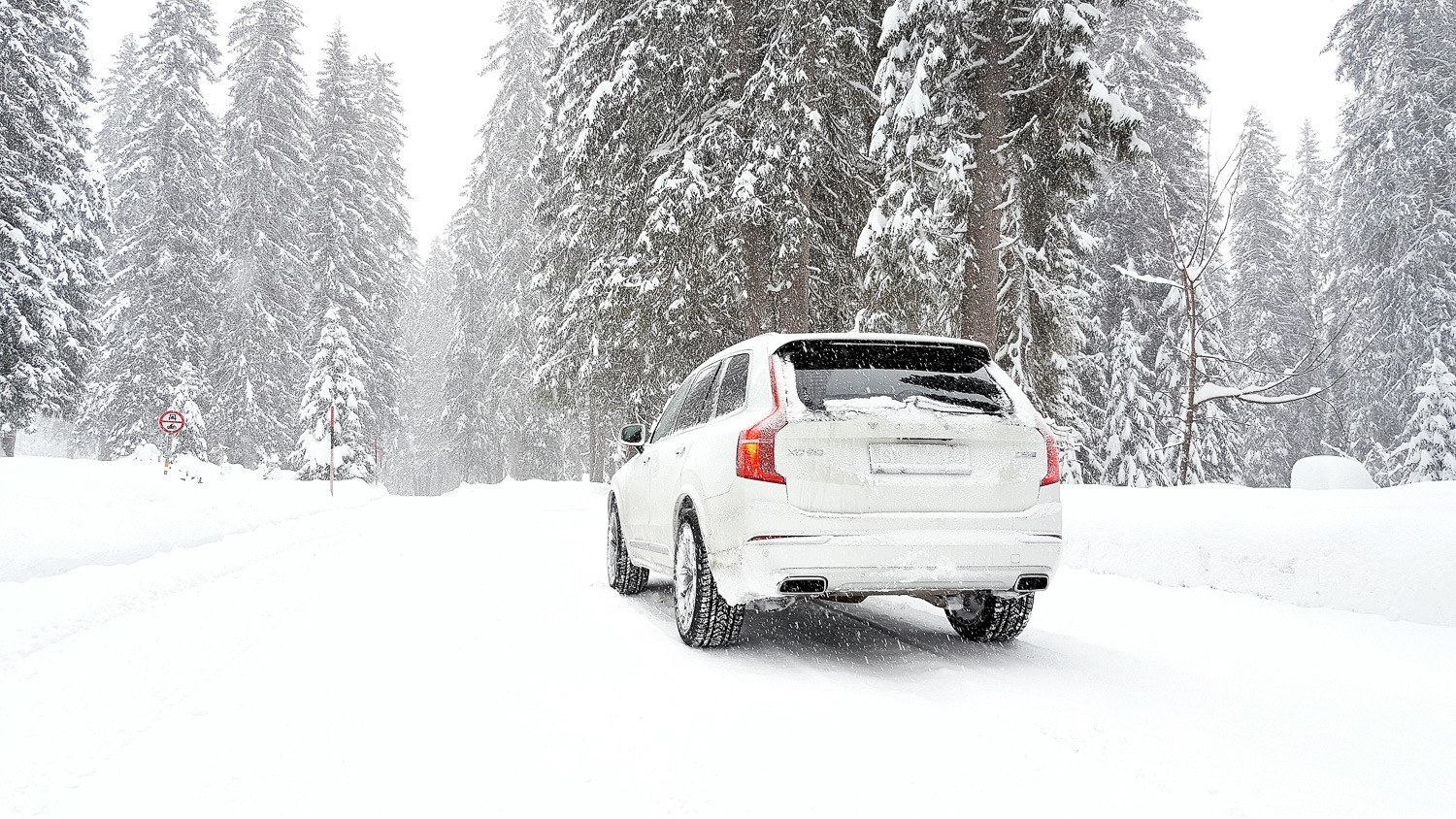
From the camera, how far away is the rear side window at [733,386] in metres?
5.71

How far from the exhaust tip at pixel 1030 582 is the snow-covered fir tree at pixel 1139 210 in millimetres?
21035

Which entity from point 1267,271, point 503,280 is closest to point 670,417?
point 503,280

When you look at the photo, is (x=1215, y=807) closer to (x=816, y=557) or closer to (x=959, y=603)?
(x=816, y=557)

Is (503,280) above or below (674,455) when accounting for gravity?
above

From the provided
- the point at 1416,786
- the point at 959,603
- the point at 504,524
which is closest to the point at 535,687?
the point at 959,603

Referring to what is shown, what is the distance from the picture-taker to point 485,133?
128 ft

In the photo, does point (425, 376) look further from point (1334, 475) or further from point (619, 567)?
point (1334, 475)

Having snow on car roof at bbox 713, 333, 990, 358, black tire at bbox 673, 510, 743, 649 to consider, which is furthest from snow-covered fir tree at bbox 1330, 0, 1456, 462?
black tire at bbox 673, 510, 743, 649

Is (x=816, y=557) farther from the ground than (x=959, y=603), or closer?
farther from the ground

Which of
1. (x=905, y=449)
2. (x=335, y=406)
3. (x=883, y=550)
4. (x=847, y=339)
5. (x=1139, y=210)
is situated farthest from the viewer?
(x=335, y=406)

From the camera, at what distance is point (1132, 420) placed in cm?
2475

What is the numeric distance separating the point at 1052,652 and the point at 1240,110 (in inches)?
475

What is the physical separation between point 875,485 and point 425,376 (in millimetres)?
60072

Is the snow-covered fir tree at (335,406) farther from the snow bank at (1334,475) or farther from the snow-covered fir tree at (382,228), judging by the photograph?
the snow bank at (1334,475)
